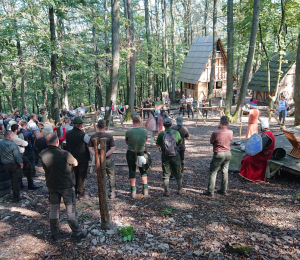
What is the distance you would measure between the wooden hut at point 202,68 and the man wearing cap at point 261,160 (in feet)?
70.8

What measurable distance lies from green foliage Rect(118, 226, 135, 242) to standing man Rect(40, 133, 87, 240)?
71cm

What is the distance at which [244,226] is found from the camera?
4.77 metres

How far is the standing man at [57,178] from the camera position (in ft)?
13.6

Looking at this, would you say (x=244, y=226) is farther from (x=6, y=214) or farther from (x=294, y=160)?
(x=6, y=214)

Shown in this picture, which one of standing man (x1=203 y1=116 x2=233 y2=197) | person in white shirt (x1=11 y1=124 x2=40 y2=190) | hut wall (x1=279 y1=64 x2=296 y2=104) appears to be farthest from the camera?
hut wall (x1=279 y1=64 x2=296 y2=104)

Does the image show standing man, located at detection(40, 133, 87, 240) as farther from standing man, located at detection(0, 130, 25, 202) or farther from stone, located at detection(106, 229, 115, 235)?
standing man, located at detection(0, 130, 25, 202)

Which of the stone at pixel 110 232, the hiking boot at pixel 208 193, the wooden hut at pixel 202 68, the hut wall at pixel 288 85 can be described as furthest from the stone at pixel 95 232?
the wooden hut at pixel 202 68

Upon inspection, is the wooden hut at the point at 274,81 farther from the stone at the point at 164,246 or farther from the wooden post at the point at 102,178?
the wooden post at the point at 102,178

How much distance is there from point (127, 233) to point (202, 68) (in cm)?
2558

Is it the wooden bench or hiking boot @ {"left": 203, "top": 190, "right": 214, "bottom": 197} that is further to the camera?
the wooden bench

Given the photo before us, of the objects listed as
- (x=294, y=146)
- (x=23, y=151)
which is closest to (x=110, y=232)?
(x=23, y=151)

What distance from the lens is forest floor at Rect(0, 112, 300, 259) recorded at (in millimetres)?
4043

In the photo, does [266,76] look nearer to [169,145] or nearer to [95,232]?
[169,145]

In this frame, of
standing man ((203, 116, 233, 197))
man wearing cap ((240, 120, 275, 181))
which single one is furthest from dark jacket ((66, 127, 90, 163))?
man wearing cap ((240, 120, 275, 181))
